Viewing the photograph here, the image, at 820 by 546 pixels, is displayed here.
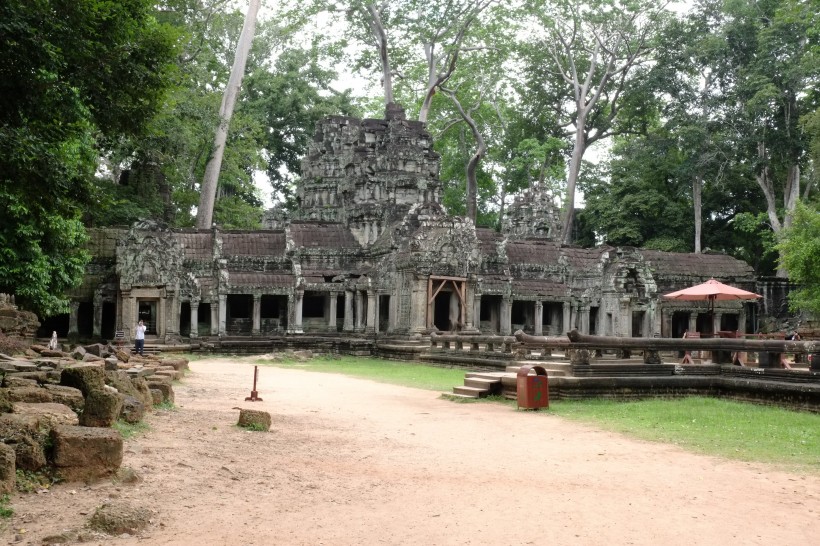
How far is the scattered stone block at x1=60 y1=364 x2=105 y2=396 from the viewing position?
31.8 feet

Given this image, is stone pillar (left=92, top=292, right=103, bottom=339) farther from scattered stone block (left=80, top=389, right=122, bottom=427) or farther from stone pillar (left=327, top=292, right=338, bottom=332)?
scattered stone block (left=80, top=389, right=122, bottom=427)

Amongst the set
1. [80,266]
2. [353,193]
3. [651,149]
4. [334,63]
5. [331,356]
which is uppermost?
[334,63]

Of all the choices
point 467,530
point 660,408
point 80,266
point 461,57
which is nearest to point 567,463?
point 467,530

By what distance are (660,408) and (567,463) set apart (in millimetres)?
5517

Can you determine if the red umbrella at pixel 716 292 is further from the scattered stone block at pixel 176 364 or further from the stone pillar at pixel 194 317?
the stone pillar at pixel 194 317

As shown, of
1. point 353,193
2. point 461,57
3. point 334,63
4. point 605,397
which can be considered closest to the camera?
point 605,397

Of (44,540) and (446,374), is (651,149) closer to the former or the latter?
(446,374)

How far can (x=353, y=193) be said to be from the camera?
127ft

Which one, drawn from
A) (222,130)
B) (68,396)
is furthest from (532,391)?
(222,130)

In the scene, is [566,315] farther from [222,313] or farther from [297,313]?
[222,313]

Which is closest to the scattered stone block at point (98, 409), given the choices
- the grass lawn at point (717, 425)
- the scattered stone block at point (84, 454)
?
the scattered stone block at point (84, 454)

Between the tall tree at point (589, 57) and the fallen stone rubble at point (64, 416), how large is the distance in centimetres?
3915

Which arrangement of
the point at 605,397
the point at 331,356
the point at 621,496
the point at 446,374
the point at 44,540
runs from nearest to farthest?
the point at 44,540 → the point at 621,496 → the point at 605,397 → the point at 446,374 → the point at 331,356

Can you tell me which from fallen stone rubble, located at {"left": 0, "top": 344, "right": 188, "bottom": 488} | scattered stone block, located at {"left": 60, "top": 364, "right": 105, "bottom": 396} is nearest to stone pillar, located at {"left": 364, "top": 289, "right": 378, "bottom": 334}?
fallen stone rubble, located at {"left": 0, "top": 344, "right": 188, "bottom": 488}
